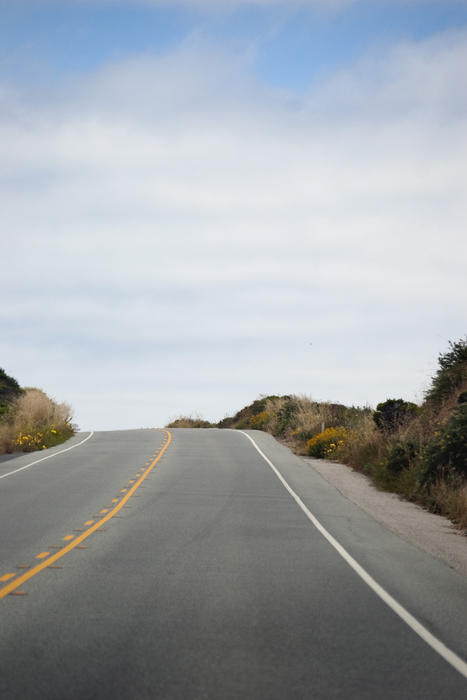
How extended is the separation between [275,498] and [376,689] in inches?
474

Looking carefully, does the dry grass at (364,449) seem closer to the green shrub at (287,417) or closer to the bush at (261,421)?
the green shrub at (287,417)

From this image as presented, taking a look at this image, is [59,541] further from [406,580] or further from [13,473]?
[13,473]

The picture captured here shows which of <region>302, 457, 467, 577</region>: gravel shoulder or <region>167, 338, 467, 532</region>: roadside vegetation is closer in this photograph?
<region>302, 457, 467, 577</region>: gravel shoulder

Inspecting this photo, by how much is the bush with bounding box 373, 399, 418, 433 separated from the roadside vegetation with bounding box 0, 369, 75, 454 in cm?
1468

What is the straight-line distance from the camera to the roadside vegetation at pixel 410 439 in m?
16.8

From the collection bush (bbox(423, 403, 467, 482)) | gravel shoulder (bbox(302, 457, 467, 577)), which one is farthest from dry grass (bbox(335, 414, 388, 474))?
bush (bbox(423, 403, 467, 482))

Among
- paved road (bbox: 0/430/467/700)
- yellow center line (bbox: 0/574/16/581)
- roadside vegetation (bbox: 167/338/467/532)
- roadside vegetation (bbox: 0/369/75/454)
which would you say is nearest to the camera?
paved road (bbox: 0/430/467/700)

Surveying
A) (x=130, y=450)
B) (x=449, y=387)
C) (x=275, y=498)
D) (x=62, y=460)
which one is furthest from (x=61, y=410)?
(x=275, y=498)

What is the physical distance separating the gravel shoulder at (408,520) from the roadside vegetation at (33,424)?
575 inches

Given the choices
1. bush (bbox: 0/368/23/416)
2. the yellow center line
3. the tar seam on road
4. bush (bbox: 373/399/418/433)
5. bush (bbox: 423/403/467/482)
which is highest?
bush (bbox: 0/368/23/416)

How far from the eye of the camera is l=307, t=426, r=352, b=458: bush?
2992 centimetres

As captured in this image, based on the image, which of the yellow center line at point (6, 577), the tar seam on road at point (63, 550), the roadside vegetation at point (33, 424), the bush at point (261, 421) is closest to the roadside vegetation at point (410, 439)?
the bush at point (261, 421)

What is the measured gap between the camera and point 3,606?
7273mm

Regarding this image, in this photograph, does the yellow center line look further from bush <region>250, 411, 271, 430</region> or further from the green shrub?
bush <region>250, 411, 271, 430</region>
